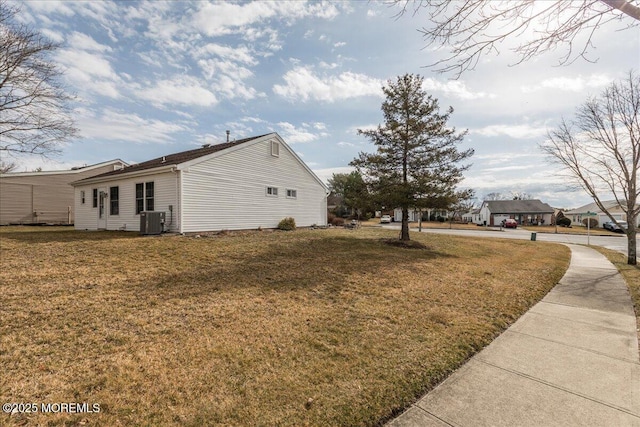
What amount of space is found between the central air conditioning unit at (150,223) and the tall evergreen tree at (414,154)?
10.0 m

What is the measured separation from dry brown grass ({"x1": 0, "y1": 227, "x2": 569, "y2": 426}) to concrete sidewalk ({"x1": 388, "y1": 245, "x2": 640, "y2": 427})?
213 millimetres

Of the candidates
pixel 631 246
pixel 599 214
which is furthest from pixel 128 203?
pixel 599 214

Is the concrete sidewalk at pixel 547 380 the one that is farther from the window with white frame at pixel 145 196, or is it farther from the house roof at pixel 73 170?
the house roof at pixel 73 170

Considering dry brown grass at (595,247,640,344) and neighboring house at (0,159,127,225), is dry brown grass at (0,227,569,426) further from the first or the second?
neighboring house at (0,159,127,225)

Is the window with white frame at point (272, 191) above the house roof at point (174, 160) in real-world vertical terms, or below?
below

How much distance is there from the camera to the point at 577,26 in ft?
10.6

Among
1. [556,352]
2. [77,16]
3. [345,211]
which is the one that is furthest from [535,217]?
[77,16]

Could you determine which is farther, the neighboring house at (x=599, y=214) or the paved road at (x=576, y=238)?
the neighboring house at (x=599, y=214)

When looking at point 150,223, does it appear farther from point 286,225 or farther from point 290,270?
point 290,270

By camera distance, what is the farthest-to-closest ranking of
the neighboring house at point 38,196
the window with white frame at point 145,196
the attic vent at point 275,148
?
the neighboring house at point 38,196, the attic vent at point 275,148, the window with white frame at point 145,196

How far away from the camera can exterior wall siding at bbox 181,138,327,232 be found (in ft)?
42.4

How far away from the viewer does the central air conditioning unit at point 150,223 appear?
38.6ft

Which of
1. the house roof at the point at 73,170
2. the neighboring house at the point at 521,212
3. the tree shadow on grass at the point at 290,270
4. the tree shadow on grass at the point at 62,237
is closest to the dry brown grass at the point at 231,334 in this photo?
the tree shadow on grass at the point at 290,270

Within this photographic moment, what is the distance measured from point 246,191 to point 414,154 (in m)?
8.81
